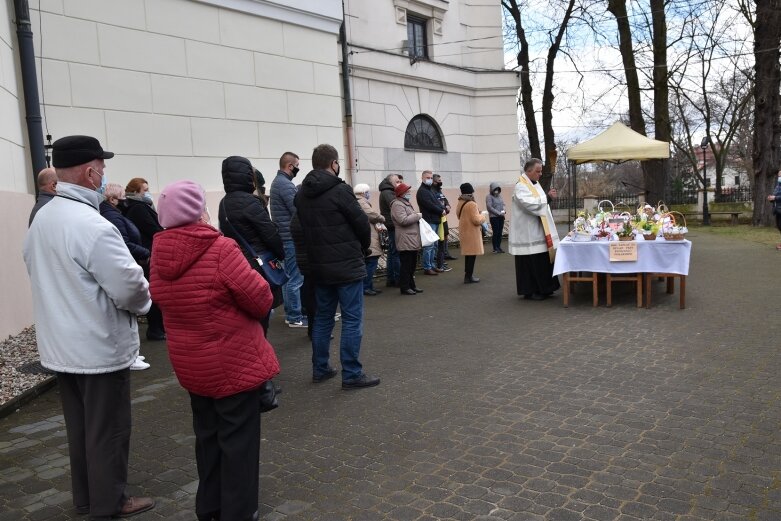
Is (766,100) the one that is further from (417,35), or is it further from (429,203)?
(429,203)

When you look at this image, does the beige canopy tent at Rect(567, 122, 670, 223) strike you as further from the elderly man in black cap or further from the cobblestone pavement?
the elderly man in black cap

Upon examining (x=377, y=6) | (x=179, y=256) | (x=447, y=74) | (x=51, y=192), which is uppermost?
(x=377, y=6)

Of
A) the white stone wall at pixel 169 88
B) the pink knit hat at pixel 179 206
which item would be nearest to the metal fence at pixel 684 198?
the white stone wall at pixel 169 88

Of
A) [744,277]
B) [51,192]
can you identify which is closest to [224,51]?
[51,192]

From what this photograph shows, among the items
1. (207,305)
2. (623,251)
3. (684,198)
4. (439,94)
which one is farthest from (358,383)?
(684,198)

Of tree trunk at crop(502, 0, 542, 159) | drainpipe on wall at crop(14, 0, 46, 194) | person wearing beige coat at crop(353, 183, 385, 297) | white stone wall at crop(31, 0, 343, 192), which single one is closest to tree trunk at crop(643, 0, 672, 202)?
tree trunk at crop(502, 0, 542, 159)

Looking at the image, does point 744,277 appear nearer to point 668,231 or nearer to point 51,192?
point 668,231

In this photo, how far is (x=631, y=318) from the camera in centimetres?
717

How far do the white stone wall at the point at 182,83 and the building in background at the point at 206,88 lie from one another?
0.06 ft

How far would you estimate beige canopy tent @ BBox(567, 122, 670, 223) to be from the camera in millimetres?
12500

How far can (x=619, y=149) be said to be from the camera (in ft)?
41.4

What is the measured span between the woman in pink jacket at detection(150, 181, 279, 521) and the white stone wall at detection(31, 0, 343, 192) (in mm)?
6632

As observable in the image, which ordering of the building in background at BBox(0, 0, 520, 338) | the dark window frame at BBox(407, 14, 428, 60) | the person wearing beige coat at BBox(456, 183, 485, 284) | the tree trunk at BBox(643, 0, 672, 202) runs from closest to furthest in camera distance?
1. the building in background at BBox(0, 0, 520, 338)
2. the person wearing beige coat at BBox(456, 183, 485, 284)
3. the dark window frame at BBox(407, 14, 428, 60)
4. the tree trunk at BBox(643, 0, 672, 202)

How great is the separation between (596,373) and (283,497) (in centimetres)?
294
